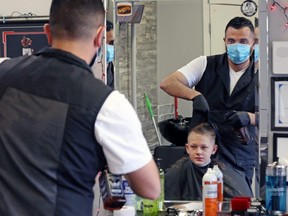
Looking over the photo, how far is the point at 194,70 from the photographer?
2.52 m

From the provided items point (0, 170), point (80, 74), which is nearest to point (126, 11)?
point (80, 74)

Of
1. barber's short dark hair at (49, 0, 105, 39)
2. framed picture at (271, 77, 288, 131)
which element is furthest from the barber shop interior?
barber's short dark hair at (49, 0, 105, 39)

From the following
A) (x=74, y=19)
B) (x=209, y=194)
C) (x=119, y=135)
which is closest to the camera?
(x=119, y=135)

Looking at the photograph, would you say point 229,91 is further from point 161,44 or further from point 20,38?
point 20,38

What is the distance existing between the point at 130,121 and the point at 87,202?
0.28m

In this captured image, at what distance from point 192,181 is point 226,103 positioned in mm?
385

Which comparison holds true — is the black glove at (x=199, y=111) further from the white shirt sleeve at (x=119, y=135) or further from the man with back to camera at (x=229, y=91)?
the white shirt sleeve at (x=119, y=135)

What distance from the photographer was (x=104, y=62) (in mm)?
2562

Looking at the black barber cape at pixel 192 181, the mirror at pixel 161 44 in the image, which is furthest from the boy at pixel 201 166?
the mirror at pixel 161 44

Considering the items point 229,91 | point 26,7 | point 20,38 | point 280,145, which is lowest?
point 280,145

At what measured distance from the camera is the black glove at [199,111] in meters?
2.50

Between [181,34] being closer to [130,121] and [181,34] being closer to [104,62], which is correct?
[104,62]

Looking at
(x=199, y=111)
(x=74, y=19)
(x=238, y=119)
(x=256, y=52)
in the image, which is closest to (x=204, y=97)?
(x=199, y=111)

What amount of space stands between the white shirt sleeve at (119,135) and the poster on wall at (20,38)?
168 centimetres
